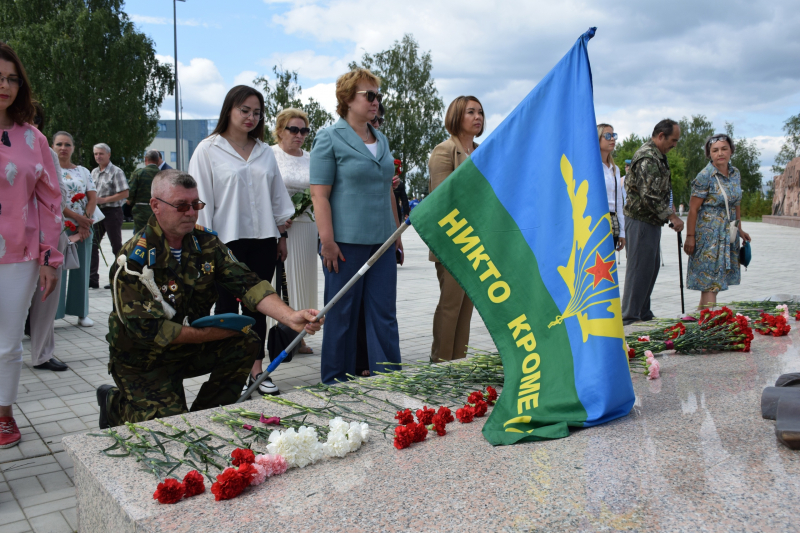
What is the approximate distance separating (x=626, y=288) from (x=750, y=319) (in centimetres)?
170

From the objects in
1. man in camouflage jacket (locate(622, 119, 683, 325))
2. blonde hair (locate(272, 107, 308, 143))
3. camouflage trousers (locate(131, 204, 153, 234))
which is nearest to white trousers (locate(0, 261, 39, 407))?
blonde hair (locate(272, 107, 308, 143))

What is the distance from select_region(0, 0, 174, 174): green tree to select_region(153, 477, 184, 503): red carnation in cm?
3430

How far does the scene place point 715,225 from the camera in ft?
21.0

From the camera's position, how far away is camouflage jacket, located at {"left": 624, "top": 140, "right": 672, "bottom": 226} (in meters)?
6.14

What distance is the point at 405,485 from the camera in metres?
2.10

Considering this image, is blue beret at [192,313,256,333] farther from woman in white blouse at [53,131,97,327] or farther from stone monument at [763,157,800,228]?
stone monument at [763,157,800,228]

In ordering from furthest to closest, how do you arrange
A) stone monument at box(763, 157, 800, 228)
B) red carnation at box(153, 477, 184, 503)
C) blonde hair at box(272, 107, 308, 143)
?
stone monument at box(763, 157, 800, 228)
blonde hair at box(272, 107, 308, 143)
red carnation at box(153, 477, 184, 503)

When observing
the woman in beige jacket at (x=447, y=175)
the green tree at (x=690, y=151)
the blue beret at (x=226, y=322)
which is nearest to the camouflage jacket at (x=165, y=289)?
the blue beret at (x=226, y=322)

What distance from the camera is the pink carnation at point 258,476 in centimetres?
215

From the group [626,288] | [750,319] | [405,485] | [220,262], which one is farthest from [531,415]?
[626,288]

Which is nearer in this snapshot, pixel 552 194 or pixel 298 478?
pixel 298 478

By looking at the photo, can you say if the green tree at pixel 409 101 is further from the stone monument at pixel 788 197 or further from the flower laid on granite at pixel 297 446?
the flower laid on granite at pixel 297 446

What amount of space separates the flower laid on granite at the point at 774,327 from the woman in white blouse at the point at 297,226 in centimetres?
350

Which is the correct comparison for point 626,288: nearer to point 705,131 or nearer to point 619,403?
point 619,403
